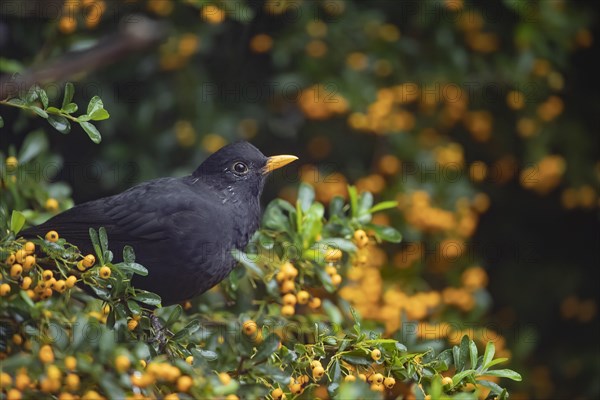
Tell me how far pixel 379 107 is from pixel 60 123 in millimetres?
2392

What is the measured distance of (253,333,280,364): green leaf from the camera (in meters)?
2.52

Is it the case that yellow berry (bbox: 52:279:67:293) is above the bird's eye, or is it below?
above

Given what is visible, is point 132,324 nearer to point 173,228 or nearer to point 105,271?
point 105,271

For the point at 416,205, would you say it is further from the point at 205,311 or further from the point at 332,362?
the point at 332,362

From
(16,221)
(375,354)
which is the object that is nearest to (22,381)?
(16,221)

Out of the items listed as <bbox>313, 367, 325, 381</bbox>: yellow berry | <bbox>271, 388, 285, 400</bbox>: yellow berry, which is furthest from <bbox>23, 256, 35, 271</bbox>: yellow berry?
<bbox>313, 367, 325, 381</bbox>: yellow berry

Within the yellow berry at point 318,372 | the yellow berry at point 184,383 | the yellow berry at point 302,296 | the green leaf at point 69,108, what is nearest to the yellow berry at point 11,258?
the green leaf at point 69,108

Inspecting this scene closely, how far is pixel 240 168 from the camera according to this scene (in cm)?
364

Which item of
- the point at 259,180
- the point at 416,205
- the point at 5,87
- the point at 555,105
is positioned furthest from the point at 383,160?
the point at 5,87

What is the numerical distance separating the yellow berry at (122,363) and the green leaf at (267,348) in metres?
0.45

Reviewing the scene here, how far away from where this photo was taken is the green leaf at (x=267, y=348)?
8.27 ft

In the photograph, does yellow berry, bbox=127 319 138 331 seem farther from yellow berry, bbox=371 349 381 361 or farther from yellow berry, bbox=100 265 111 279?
yellow berry, bbox=371 349 381 361

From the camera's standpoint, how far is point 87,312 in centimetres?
340

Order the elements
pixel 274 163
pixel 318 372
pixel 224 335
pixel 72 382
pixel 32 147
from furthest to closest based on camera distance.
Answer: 1. pixel 32 147
2. pixel 274 163
3. pixel 224 335
4. pixel 318 372
5. pixel 72 382
